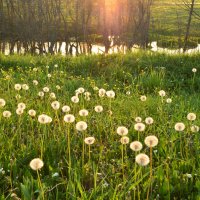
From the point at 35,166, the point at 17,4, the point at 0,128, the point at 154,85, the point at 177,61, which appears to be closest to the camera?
the point at 35,166

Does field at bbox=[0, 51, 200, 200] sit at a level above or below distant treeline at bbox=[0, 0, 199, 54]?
above

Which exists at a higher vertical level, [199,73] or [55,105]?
[55,105]

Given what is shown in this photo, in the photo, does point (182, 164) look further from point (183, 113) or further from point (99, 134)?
point (183, 113)

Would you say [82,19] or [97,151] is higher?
[97,151]

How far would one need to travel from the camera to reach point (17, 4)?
17.3 m

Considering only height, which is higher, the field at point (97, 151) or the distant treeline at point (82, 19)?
the field at point (97, 151)

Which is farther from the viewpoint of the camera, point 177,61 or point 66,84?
point 177,61

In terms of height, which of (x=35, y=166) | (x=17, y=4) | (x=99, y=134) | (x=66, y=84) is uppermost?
(x=35, y=166)

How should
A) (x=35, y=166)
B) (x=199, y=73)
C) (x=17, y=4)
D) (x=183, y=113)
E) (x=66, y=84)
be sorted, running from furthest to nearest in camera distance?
1. (x=17, y=4)
2. (x=199, y=73)
3. (x=66, y=84)
4. (x=183, y=113)
5. (x=35, y=166)

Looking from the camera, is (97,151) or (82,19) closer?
(97,151)

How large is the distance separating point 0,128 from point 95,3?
14.8 meters

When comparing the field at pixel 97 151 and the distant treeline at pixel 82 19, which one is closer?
the field at pixel 97 151

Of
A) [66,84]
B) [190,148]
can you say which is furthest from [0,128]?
[66,84]

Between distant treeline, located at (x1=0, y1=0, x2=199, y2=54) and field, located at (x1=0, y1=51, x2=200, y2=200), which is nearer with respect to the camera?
field, located at (x1=0, y1=51, x2=200, y2=200)
